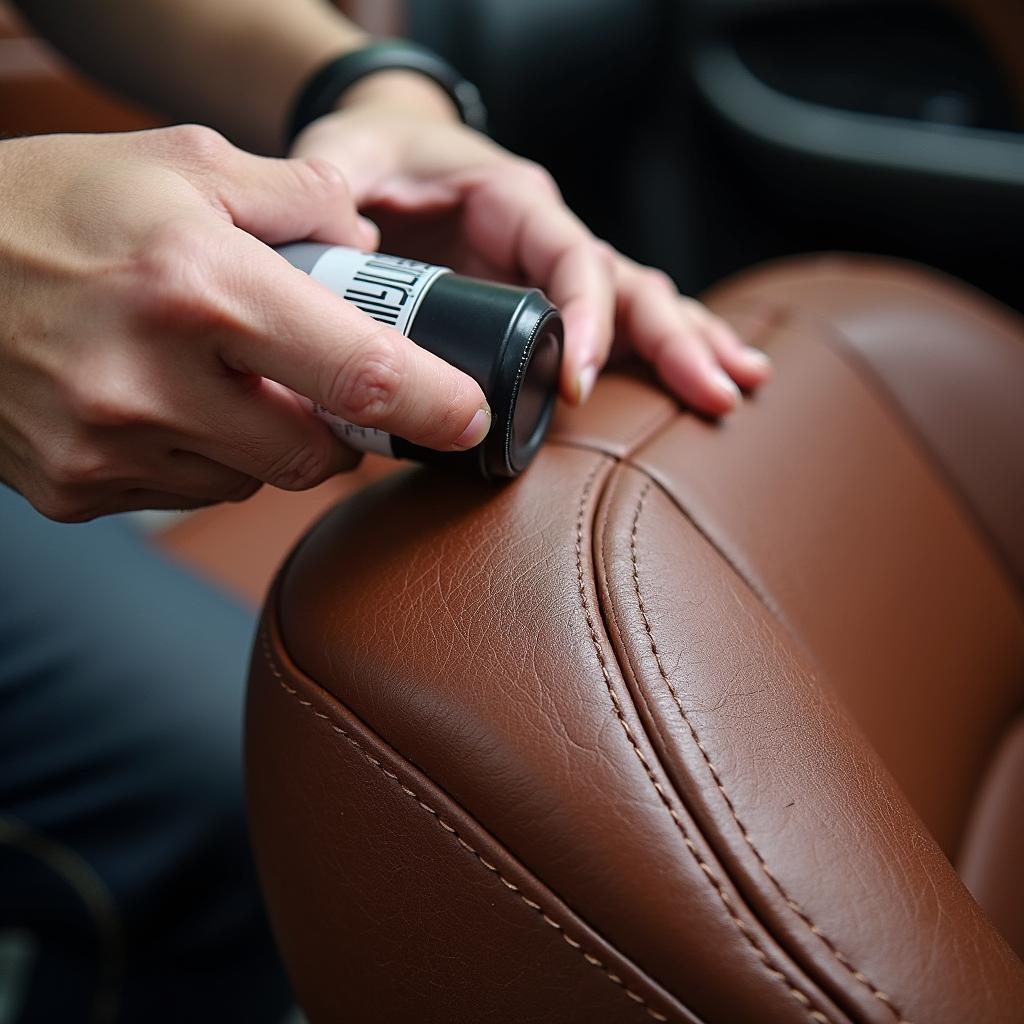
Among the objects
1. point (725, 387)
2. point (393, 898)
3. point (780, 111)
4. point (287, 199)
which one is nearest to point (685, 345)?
point (725, 387)

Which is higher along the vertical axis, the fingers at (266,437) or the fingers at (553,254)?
the fingers at (553,254)

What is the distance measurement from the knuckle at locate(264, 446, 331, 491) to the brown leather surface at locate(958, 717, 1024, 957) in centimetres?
45

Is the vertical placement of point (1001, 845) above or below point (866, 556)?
below

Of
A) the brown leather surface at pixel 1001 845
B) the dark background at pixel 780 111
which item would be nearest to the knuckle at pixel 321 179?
the brown leather surface at pixel 1001 845

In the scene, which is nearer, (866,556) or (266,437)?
(266,437)

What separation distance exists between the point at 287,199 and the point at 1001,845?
1.90ft

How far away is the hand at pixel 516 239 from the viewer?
57 cm

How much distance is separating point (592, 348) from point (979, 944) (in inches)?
13.3

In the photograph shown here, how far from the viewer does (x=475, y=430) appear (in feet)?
1.43

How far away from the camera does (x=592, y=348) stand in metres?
0.54

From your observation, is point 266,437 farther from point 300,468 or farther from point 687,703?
point 687,703

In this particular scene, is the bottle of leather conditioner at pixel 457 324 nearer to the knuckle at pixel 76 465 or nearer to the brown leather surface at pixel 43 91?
the knuckle at pixel 76 465

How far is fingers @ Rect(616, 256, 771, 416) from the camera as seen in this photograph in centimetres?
56

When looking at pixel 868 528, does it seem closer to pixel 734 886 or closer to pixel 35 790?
pixel 734 886
